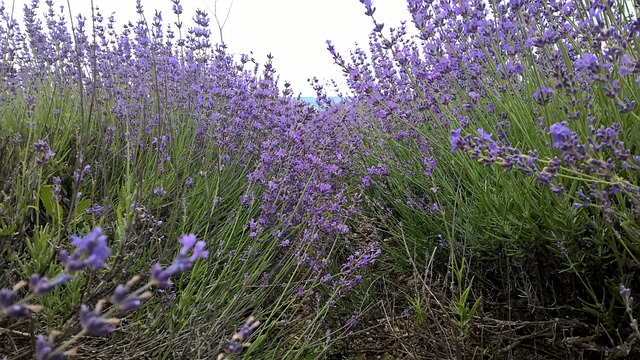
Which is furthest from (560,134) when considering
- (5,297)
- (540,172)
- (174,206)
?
(174,206)

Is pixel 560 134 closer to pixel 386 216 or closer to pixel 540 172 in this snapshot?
pixel 540 172

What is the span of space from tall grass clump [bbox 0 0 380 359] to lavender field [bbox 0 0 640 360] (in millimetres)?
22

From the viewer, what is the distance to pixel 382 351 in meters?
2.19

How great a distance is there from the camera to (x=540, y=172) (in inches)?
47.0

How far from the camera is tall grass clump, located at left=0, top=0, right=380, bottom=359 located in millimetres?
1562

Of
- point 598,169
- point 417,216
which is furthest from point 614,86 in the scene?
point 417,216

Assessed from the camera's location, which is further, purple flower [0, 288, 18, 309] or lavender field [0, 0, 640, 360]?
lavender field [0, 0, 640, 360]

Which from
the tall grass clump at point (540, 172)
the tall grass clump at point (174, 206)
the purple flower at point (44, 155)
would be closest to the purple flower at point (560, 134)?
the tall grass clump at point (540, 172)

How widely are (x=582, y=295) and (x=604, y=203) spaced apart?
2.23 ft

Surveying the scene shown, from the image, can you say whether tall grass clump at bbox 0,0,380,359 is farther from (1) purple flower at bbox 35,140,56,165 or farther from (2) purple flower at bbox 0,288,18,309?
(2) purple flower at bbox 0,288,18,309

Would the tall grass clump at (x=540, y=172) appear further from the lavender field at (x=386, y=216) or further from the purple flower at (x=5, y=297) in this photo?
the purple flower at (x=5, y=297)

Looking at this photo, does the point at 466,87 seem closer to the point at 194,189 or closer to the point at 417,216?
the point at 417,216

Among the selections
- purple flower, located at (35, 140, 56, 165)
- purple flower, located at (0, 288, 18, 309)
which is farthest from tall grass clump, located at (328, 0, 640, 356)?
purple flower, located at (35, 140, 56, 165)

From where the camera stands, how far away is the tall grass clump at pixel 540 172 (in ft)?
4.09
